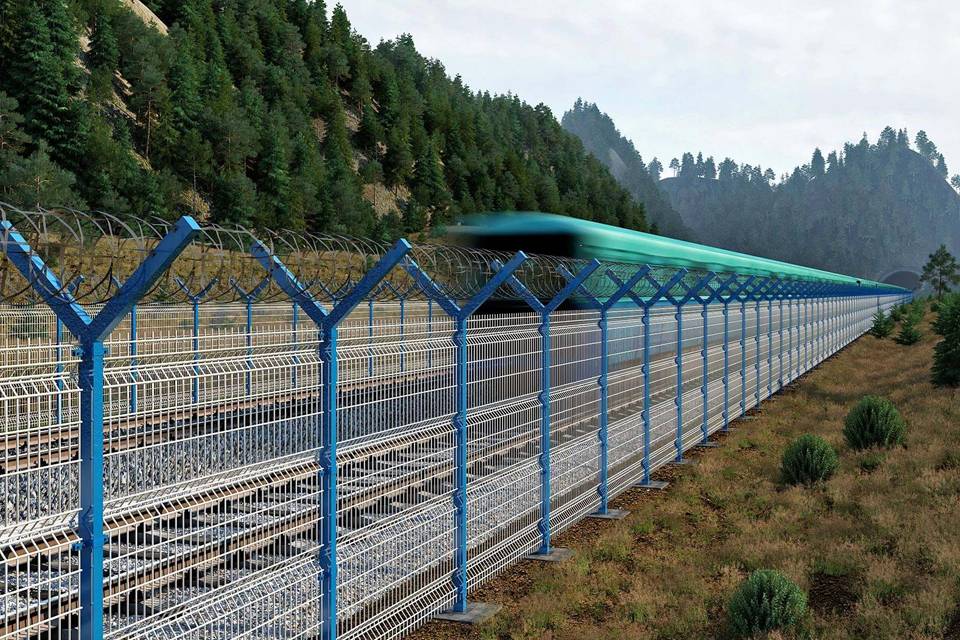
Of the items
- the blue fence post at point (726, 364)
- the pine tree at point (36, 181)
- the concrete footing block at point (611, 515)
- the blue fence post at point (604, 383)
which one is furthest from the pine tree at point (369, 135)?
the concrete footing block at point (611, 515)

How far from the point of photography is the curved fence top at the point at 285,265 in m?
4.85

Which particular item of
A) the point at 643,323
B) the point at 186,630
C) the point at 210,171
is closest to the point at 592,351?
the point at 643,323

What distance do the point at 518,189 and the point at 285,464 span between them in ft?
384

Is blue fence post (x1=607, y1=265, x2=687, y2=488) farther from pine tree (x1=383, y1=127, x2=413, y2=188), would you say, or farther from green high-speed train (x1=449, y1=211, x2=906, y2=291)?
pine tree (x1=383, y1=127, x2=413, y2=188)

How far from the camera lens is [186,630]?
14.7 ft

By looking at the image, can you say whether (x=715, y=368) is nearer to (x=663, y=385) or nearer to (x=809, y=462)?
(x=663, y=385)

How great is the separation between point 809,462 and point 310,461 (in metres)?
8.38

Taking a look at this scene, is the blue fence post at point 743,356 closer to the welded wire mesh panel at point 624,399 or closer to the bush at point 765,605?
the welded wire mesh panel at point 624,399

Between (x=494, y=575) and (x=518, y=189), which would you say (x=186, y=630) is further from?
(x=518, y=189)

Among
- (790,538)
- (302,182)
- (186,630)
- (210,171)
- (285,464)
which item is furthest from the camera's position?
(302,182)

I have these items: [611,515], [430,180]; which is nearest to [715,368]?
[611,515]

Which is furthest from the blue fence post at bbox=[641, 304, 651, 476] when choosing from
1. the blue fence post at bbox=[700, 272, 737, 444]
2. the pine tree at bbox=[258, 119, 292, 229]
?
the pine tree at bbox=[258, 119, 292, 229]

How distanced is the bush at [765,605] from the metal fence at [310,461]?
208cm

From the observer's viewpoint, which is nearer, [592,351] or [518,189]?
[592,351]
